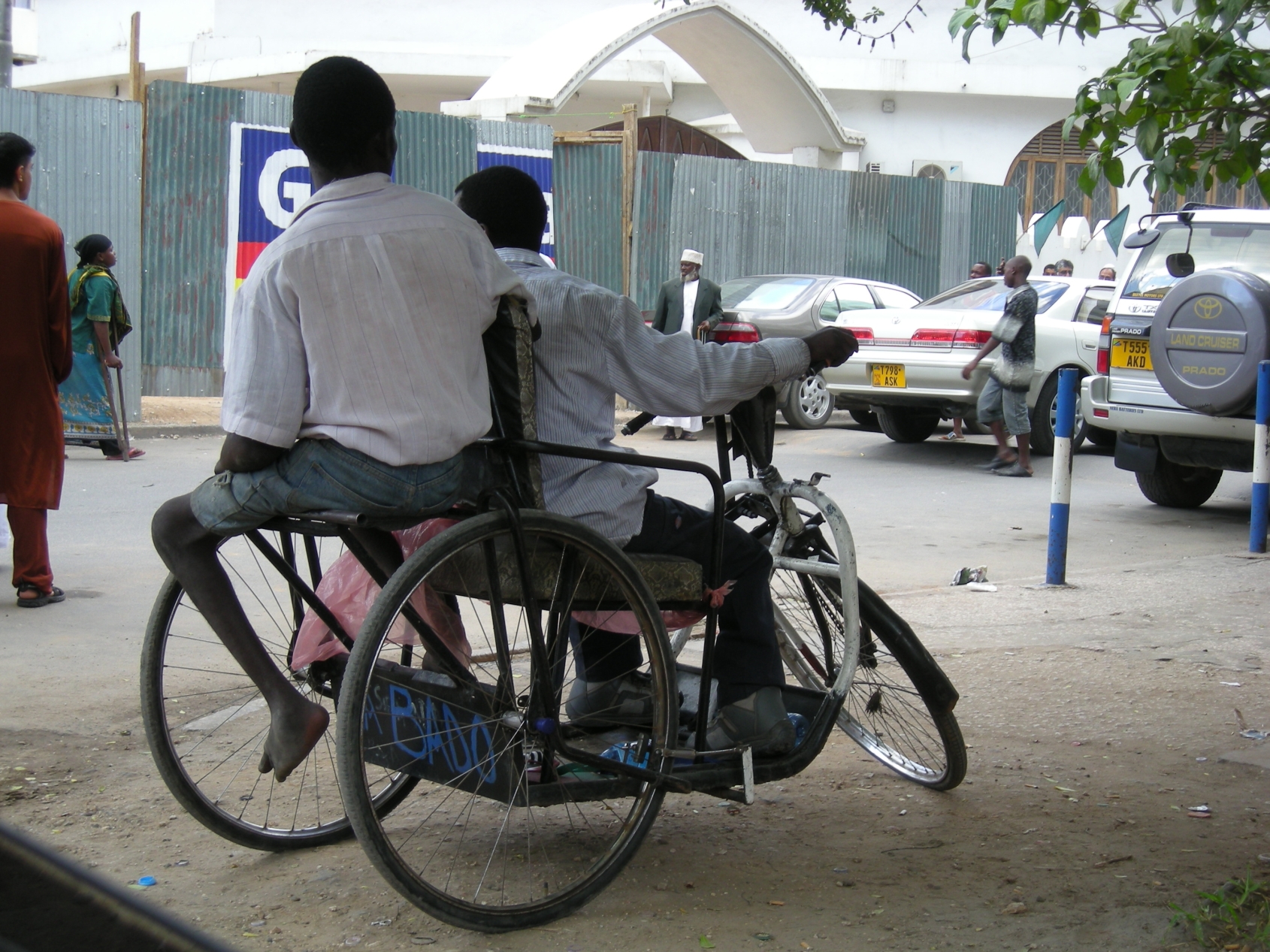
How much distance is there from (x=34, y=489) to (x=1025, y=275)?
8.01m

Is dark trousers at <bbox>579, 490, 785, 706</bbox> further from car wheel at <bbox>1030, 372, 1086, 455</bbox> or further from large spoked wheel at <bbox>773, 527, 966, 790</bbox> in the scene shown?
car wheel at <bbox>1030, 372, 1086, 455</bbox>

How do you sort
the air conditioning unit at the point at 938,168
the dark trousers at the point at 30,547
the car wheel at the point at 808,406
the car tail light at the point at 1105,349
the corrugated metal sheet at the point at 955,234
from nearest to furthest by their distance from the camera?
the dark trousers at the point at 30,547 → the car tail light at the point at 1105,349 → the car wheel at the point at 808,406 → the corrugated metal sheet at the point at 955,234 → the air conditioning unit at the point at 938,168

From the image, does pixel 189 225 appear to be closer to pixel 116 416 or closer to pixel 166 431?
pixel 166 431

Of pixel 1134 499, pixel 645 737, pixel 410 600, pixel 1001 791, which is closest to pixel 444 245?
pixel 410 600

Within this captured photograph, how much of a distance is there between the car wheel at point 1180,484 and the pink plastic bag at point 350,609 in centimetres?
738

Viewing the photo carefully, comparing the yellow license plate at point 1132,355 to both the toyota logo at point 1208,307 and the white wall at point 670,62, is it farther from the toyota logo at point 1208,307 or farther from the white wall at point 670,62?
the white wall at point 670,62

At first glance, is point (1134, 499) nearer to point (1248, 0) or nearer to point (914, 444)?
point (914, 444)

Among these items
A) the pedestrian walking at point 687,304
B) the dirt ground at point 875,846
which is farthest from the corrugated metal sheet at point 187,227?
the dirt ground at point 875,846

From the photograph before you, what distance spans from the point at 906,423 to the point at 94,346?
728cm

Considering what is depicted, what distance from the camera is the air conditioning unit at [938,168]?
22.1 metres

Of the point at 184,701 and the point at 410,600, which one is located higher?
the point at 410,600

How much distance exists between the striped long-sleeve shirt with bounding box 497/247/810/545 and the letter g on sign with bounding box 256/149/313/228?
11001 mm

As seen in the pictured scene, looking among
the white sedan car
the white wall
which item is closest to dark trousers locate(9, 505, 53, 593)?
the white sedan car

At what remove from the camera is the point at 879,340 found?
11.5 m
